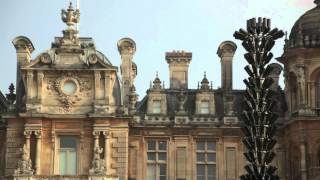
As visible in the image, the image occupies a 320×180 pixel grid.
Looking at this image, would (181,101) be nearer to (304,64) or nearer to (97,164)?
(97,164)

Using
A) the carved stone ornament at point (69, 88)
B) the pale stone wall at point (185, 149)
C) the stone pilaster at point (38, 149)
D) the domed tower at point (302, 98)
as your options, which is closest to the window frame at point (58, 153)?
the stone pilaster at point (38, 149)

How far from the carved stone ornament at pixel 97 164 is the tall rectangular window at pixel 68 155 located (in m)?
1.43

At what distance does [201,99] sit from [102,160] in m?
6.88

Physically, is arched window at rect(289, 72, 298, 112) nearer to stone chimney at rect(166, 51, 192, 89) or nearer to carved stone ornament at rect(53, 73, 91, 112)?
stone chimney at rect(166, 51, 192, 89)

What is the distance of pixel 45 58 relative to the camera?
4594cm

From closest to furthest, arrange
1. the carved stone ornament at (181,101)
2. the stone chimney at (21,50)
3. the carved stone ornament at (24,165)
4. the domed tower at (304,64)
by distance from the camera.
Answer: the carved stone ornament at (24,165), the domed tower at (304,64), the carved stone ornament at (181,101), the stone chimney at (21,50)

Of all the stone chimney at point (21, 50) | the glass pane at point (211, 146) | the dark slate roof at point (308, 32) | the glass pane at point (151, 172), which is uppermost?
the dark slate roof at point (308, 32)

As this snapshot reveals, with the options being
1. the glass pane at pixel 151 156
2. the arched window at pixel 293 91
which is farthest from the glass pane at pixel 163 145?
the arched window at pixel 293 91

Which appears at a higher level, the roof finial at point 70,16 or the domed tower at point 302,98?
the roof finial at point 70,16

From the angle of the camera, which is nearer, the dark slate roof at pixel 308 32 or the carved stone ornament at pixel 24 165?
the carved stone ornament at pixel 24 165

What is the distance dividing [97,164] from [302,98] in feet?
35.7

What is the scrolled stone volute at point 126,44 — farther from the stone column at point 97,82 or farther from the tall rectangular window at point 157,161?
the tall rectangular window at point 157,161

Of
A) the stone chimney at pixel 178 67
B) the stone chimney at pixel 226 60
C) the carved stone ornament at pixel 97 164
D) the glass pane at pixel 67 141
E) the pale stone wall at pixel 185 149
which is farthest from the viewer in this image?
the stone chimney at pixel 178 67

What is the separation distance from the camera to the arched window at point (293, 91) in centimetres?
4741
